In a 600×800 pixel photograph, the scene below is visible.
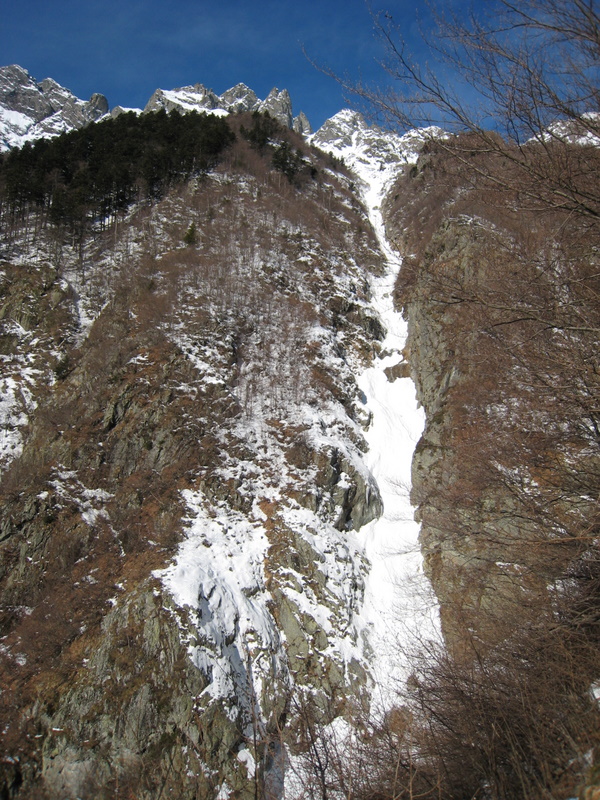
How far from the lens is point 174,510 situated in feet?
46.0

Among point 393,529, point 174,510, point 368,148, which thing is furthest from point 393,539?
point 368,148

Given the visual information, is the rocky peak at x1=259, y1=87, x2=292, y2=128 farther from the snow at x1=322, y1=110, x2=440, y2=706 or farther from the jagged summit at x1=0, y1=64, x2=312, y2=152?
the snow at x1=322, y1=110, x2=440, y2=706

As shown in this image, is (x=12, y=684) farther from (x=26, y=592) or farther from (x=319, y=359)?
(x=319, y=359)

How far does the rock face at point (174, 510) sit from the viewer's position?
9.23m

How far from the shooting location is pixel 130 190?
33906 mm

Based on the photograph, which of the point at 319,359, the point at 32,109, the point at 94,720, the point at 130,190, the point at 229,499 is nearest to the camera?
the point at 94,720

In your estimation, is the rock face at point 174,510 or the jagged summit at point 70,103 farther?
the jagged summit at point 70,103

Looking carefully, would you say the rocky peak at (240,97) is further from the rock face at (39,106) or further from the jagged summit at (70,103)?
the rock face at (39,106)

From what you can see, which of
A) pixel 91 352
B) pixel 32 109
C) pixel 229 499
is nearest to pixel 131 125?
pixel 91 352

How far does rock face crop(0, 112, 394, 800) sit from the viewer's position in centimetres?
923

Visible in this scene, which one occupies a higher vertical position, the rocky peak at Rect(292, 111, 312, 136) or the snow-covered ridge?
the rocky peak at Rect(292, 111, 312, 136)

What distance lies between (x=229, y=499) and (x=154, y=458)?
353 centimetres

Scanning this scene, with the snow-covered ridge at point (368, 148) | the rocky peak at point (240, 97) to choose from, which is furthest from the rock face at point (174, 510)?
the rocky peak at point (240, 97)

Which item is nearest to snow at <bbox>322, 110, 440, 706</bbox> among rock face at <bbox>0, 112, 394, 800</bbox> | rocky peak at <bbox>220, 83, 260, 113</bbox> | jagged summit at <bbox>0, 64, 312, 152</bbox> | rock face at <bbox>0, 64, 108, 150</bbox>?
rock face at <bbox>0, 112, 394, 800</bbox>
